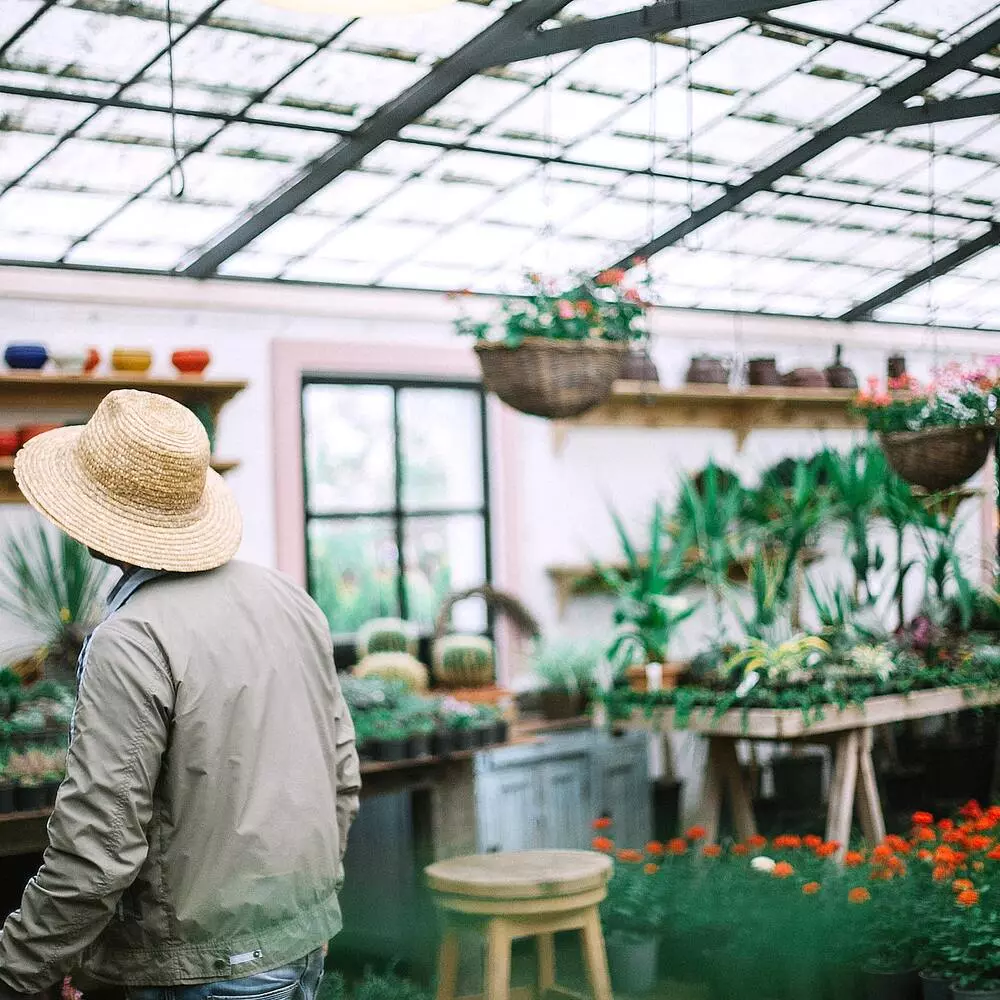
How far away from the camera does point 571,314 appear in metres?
4.50

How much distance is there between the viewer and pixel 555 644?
6574mm

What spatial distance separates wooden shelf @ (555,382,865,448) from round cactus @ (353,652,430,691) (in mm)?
1829

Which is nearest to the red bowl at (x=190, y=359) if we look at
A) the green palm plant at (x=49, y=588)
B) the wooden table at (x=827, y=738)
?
the green palm plant at (x=49, y=588)

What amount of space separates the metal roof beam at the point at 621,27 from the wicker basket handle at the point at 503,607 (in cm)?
234

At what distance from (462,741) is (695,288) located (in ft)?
13.2

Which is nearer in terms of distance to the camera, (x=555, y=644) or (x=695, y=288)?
(x=555, y=644)

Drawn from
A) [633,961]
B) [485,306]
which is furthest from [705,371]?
[633,961]

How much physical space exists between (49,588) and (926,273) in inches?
215

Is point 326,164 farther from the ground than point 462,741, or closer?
farther from the ground

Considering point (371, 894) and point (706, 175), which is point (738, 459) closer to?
point (706, 175)

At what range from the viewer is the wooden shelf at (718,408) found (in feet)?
24.2

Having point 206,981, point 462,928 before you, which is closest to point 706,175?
point 462,928

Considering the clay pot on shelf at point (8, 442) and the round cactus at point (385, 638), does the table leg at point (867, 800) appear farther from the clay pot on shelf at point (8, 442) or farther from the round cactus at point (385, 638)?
the clay pot on shelf at point (8, 442)

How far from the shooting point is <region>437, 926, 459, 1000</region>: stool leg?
3.33 m
